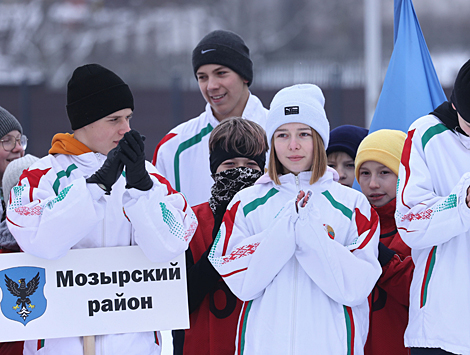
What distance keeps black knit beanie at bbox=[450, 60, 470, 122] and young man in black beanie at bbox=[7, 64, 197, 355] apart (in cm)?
111

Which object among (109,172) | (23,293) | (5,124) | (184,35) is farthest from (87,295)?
(184,35)

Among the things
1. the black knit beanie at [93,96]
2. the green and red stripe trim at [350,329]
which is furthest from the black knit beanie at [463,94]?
the black knit beanie at [93,96]

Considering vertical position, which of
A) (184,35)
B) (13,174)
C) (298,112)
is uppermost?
(184,35)

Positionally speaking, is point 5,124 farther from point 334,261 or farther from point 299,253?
point 334,261

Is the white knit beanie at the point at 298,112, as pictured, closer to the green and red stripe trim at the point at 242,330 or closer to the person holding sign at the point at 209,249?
the person holding sign at the point at 209,249

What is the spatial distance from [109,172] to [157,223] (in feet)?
0.86

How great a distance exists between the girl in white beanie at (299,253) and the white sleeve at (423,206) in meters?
0.15

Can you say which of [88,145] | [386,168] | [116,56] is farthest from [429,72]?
[116,56]

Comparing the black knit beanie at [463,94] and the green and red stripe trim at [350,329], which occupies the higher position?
the black knit beanie at [463,94]

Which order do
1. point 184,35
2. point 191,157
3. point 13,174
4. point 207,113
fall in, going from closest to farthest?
point 13,174 → point 191,157 → point 207,113 → point 184,35

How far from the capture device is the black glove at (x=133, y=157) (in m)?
2.29

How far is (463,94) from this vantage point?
2.36 metres

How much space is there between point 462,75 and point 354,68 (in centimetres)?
1478

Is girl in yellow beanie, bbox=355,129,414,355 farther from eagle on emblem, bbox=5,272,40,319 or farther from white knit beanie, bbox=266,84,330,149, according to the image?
eagle on emblem, bbox=5,272,40,319
